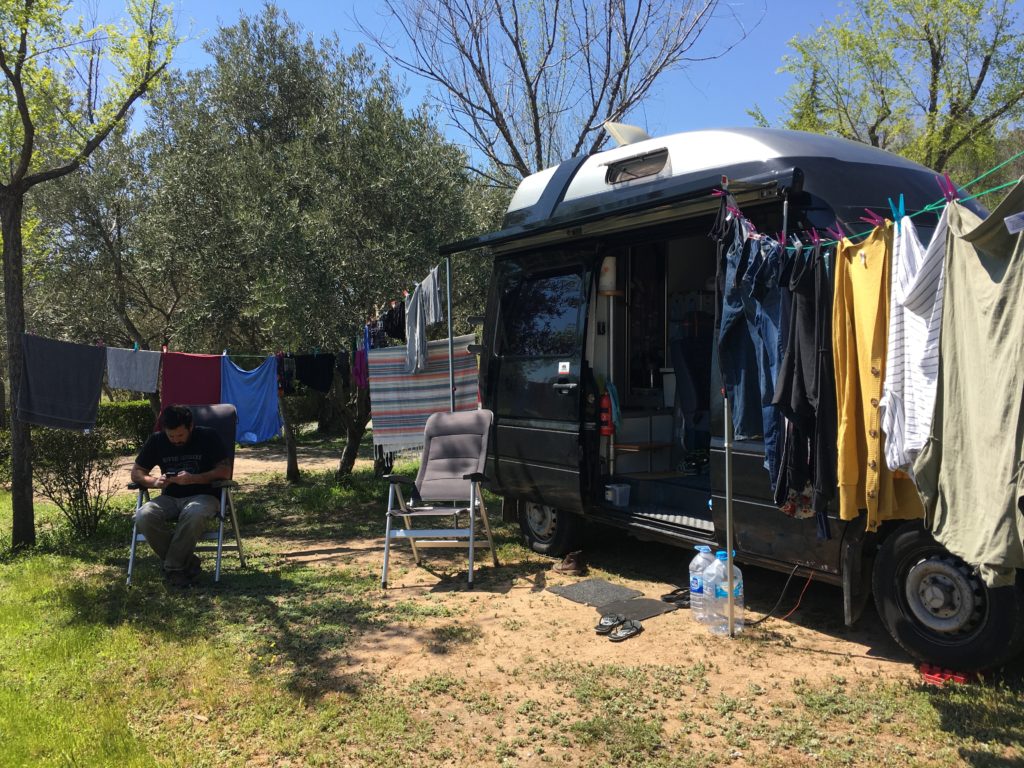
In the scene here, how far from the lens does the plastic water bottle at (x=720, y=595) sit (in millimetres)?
4156

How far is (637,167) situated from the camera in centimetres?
508

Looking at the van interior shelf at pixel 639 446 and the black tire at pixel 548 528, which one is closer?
the van interior shelf at pixel 639 446

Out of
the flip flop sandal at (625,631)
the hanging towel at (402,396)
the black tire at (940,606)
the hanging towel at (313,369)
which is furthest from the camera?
the hanging towel at (313,369)

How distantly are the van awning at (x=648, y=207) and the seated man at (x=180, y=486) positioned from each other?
244 centimetres

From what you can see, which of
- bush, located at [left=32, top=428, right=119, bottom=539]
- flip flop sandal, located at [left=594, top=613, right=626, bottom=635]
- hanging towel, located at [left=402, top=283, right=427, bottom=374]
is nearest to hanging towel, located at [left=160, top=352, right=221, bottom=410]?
bush, located at [left=32, top=428, right=119, bottom=539]

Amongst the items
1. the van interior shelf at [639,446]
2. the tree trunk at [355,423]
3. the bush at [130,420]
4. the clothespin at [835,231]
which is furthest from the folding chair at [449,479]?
the bush at [130,420]

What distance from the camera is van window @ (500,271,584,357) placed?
541 cm

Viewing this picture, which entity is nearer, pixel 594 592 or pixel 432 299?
pixel 594 592

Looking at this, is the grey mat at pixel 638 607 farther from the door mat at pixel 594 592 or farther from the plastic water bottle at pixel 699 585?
the plastic water bottle at pixel 699 585

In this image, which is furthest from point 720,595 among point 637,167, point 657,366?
point 637,167

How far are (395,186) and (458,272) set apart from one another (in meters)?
1.28

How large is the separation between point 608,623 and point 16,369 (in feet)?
18.3

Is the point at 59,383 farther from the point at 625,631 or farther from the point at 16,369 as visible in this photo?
the point at 625,631

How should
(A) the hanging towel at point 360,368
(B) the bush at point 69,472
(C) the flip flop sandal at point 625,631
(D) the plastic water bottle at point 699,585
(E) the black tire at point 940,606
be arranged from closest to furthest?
(E) the black tire at point 940,606, (C) the flip flop sandal at point 625,631, (D) the plastic water bottle at point 699,585, (B) the bush at point 69,472, (A) the hanging towel at point 360,368
